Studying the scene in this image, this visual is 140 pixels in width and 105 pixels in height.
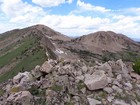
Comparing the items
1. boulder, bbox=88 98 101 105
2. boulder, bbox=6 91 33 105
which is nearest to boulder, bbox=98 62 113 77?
boulder, bbox=88 98 101 105

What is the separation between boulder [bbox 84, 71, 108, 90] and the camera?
880 inches

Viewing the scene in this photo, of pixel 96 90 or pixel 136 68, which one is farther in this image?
pixel 136 68

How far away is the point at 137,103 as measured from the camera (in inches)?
875

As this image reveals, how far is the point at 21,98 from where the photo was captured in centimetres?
2039

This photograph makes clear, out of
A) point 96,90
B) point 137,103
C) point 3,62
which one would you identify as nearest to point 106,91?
point 96,90

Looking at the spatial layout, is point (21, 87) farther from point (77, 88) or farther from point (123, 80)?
point (123, 80)

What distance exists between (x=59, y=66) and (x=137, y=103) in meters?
6.34

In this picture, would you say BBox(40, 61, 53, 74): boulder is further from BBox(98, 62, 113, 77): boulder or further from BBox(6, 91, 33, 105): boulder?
BBox(98, 62, 113, 77): boulder

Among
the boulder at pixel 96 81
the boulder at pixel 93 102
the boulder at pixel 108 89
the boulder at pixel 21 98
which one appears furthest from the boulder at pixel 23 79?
the boulder at pixel 108 89

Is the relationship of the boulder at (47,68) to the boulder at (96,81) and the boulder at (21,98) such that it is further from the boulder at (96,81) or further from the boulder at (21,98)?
the boulder at (21,98)

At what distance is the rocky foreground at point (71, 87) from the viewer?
20.9 metres

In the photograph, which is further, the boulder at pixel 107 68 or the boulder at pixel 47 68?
the boulder at pixel 107 68

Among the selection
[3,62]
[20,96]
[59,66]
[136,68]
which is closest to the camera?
[20,96]

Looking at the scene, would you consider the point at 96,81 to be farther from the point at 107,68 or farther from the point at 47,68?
the point at 47,68
